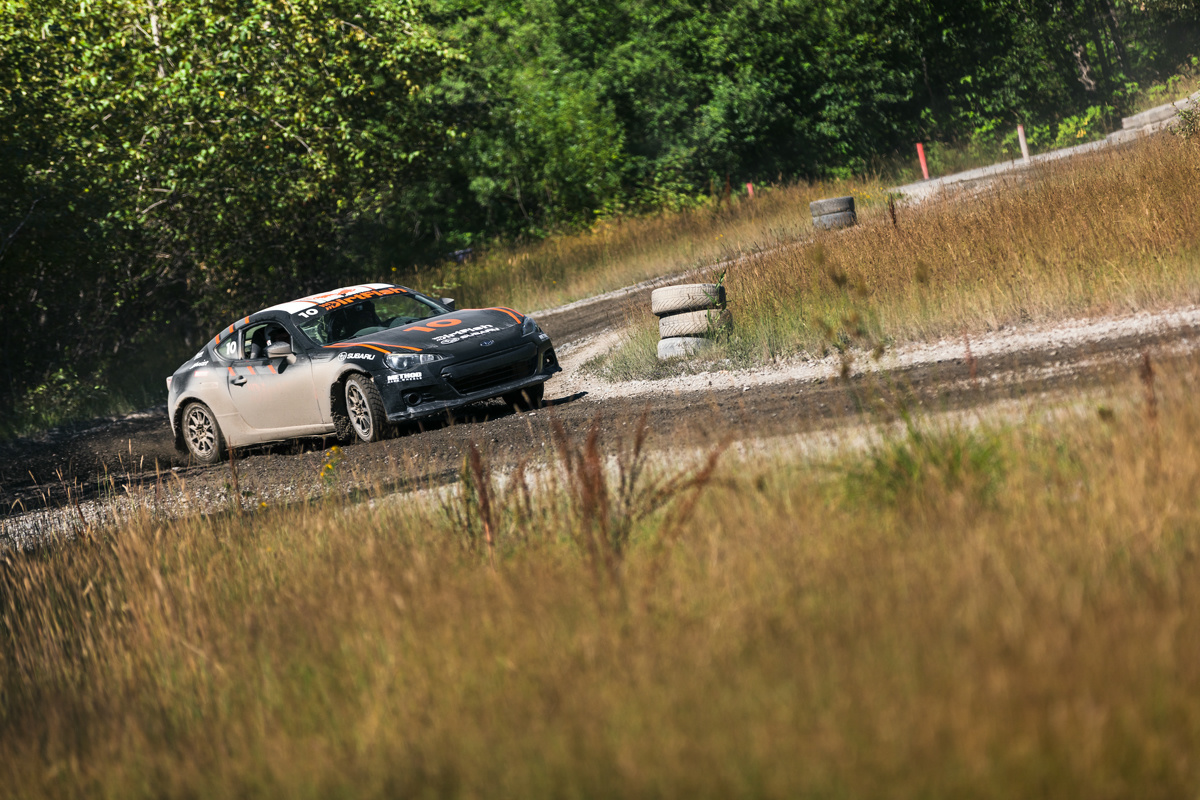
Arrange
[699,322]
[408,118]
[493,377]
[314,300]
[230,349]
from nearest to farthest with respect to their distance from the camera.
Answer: [493,377]
[314,300]
[230,349]
[699,322]
[408,118]

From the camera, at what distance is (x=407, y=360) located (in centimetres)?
1069

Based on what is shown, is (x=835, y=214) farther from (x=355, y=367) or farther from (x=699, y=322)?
(x=355, y=367)

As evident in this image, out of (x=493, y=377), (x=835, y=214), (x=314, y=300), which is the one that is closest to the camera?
(x=493, y=377)

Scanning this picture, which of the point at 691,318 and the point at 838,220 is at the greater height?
the point at 838,220

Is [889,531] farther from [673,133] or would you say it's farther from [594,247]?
[673,133]

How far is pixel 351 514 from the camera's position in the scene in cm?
693

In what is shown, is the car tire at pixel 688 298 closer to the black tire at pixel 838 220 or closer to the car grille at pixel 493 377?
the car grille at pixel 493 377

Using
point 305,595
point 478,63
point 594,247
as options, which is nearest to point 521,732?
point 305,595

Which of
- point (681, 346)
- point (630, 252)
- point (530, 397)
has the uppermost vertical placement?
point (630, 252)

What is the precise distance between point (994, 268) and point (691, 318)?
3.36 m

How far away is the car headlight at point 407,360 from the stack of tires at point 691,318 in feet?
10.3

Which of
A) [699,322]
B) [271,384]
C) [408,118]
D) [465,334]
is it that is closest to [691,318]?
[699,322]

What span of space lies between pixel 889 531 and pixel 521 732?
1.88 metres

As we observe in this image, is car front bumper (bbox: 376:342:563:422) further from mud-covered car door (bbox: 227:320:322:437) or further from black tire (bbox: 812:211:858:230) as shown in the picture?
black tire (bbox: 812:211:858:230)
